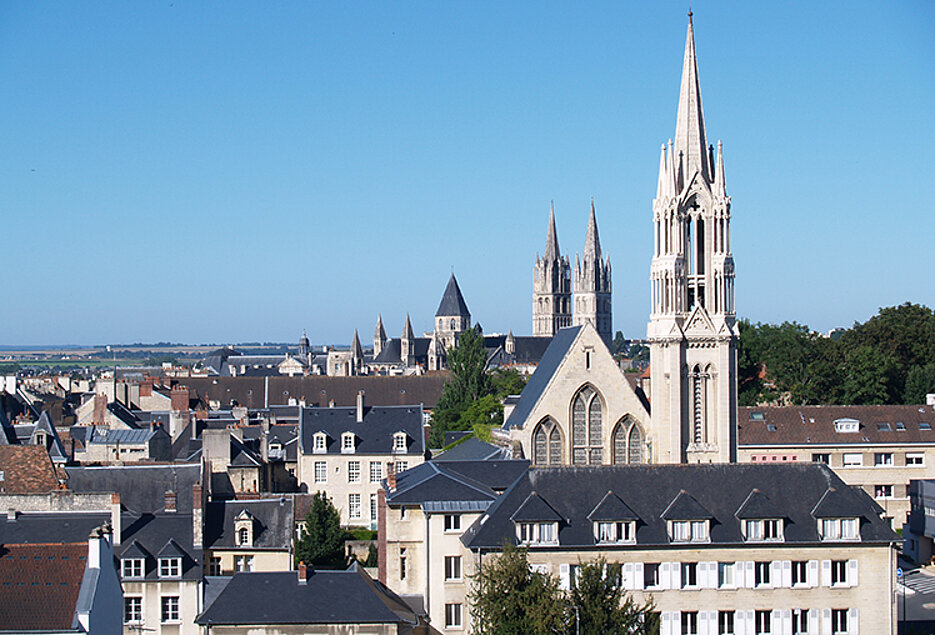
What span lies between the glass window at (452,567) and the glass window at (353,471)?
33649 mm

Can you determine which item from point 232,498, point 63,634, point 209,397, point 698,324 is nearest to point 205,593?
point 232,498

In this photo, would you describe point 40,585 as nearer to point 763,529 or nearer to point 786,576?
point 763,529

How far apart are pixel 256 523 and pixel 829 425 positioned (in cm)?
3898

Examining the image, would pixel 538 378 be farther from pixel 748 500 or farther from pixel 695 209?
pixel 748 500

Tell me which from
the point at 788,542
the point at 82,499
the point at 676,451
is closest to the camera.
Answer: the point at 788,542

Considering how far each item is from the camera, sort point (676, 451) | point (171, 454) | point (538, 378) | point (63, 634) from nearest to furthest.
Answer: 1. point (63, 634)
2. point (676, 451)
3. point (538, 378)
4. point (171, 454)

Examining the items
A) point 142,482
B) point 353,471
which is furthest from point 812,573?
point 353,471

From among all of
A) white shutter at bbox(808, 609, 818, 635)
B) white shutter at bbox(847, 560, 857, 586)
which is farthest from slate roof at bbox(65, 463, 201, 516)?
white shutter at bbox(847, 560, 857, 586)

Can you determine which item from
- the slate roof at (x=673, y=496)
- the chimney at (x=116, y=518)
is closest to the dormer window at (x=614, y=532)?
the slate roof at (x=673, y=496)

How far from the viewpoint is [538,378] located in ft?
217

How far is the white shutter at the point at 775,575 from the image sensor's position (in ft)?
147

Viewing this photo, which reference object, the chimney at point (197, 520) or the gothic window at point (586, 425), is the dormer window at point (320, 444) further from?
the chimney at point (197, 520)

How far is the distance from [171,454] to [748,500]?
4536cm

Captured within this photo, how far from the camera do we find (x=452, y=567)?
47250 millimetres
